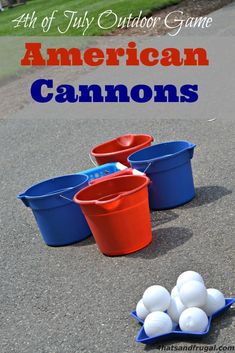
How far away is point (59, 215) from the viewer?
5.64m

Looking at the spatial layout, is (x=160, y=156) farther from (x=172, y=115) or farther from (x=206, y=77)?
(x=206, y=77)

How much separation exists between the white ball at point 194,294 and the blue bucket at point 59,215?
176cm

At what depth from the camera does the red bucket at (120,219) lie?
5.13 m

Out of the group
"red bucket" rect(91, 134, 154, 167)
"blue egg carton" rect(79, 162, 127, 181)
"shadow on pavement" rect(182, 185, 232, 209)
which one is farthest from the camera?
"red bucket" rect(91, 134, 154, 167)

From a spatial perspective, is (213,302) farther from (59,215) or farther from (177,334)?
(59,215)

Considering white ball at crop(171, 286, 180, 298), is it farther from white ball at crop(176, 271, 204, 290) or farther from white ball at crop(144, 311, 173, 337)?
white ball at crop(144, 311, 173, 337)

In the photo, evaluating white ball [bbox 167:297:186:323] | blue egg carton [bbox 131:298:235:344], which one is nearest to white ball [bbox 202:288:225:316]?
blue egg carton [bbox 131:298:235:344]

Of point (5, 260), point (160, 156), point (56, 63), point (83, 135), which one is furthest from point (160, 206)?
point (56, 63)

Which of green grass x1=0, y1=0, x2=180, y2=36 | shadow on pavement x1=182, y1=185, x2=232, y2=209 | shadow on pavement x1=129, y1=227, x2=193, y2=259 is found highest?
green grass x1=0, y1=0, x2=180, y2=36

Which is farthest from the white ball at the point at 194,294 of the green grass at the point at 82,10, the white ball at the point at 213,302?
the green grass at the point at 82,10

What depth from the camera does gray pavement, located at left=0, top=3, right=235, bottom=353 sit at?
429 centimetres

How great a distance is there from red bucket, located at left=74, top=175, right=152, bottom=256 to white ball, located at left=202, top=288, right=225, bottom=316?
1223mm

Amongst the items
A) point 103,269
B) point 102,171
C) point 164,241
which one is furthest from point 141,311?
point 102,171

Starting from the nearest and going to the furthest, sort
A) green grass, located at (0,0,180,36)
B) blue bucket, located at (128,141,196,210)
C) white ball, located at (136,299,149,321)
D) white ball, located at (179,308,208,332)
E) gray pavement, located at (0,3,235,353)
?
white ball, located at (179,308,208,332), white ball, located at (136,299,149,321), gray pavement, located at (0,3,235,353), blue bucket, located at (128,141,196,210), green grass, located at (0,0,180,36)
